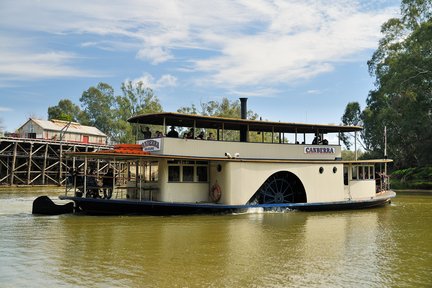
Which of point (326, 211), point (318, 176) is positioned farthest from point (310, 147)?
point (326, 211)

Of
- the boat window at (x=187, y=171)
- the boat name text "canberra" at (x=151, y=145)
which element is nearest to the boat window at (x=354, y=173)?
the boat window at (x=187, y=171)

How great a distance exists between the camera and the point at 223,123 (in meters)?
19.4

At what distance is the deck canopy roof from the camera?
58.6 ft

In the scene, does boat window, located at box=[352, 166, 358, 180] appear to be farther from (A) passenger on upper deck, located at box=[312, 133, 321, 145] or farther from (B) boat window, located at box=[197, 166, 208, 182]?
(B) boat window, located at box=[197, 166, 208, 182]

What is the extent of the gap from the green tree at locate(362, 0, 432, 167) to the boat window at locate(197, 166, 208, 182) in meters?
25.2

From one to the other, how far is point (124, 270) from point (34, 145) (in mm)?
41264

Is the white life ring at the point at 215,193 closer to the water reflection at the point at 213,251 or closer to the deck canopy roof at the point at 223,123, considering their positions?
the water reflection at the point at 213,251

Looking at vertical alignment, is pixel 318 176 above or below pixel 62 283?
above

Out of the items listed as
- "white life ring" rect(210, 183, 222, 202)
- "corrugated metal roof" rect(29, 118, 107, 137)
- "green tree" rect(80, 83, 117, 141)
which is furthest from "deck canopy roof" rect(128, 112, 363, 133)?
"green tree" rect(80, 83, 117, 141)

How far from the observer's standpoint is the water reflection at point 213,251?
28.1 ft

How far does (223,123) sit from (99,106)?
62.0 m

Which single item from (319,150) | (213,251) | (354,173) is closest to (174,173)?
(319,150)

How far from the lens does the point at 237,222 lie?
15922 millimetres

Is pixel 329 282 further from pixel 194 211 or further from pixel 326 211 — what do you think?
pixel 326 211
